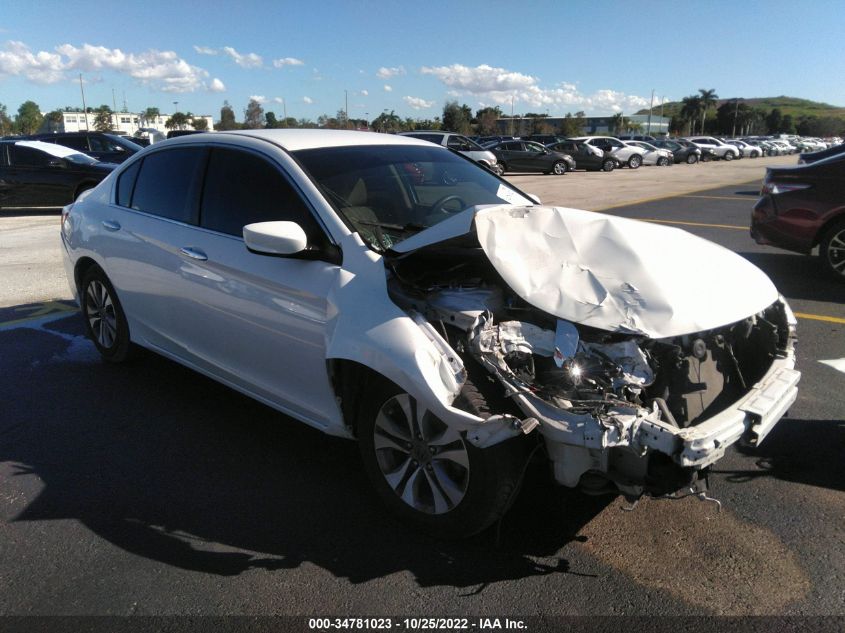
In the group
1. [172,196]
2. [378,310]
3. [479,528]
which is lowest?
[479,528]

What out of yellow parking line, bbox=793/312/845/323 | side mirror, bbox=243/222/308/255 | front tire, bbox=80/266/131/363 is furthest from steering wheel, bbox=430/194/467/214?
yellow parking line, bbox=793/312/845/323

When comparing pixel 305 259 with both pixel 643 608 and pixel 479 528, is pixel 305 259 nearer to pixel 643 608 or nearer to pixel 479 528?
pixel 479 528

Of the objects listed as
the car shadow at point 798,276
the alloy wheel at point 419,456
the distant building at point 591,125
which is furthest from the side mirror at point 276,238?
the distant building at point 591,125

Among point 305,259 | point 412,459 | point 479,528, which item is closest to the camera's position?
point 479,528

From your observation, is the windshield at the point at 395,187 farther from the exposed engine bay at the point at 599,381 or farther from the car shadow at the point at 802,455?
the car shadow at the point at 802,455

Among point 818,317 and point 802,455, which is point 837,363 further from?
point 802,455

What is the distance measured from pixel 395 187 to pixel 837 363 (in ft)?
12.1

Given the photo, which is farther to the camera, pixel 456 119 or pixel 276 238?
pixel 456 119

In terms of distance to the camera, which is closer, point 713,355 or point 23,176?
point 713,355

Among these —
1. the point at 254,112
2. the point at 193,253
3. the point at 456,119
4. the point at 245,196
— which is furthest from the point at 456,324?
the point at 456,119

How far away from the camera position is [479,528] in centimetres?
284

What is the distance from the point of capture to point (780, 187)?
25.7ft

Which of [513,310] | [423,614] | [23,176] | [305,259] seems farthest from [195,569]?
[23,176]

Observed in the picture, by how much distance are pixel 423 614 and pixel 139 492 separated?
68.3 inches
